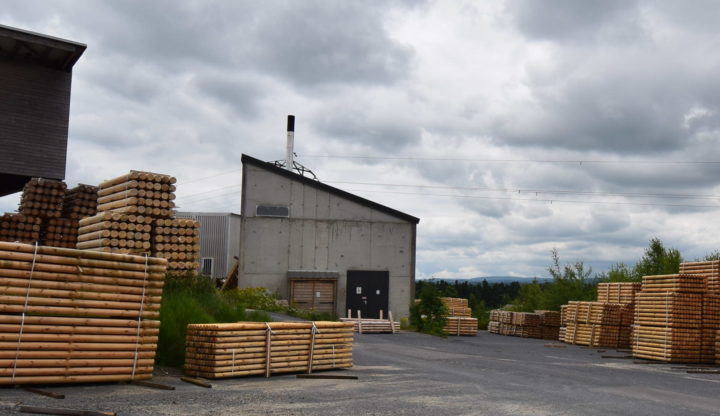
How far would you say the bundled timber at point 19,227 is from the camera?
21.4 metres

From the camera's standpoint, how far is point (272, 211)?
35.6 m

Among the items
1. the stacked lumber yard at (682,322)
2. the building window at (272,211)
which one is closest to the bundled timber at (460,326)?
the building window at (272,211)

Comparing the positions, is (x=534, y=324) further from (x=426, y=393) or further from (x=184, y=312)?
(x=426, y=393)

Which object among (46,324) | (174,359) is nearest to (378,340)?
(174,359)

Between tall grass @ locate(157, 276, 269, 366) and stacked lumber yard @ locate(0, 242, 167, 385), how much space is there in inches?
93.4

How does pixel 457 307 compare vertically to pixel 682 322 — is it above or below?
below

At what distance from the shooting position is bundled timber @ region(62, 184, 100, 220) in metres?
22.2

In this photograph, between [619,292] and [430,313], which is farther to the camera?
[430,313]

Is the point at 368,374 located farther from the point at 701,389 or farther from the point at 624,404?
the point at 701,389

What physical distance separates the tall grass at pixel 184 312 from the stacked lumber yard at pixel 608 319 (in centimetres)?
1788

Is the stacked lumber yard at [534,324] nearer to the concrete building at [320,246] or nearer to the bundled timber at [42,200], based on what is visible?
the concrete building at [320,246]

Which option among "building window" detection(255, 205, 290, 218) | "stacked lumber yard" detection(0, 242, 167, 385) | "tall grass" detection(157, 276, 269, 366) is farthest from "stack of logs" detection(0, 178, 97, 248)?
"building window" detection(255, 205, 290, 218)

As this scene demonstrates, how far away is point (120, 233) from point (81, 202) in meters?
5.80

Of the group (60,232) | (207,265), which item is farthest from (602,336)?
(207,265)
